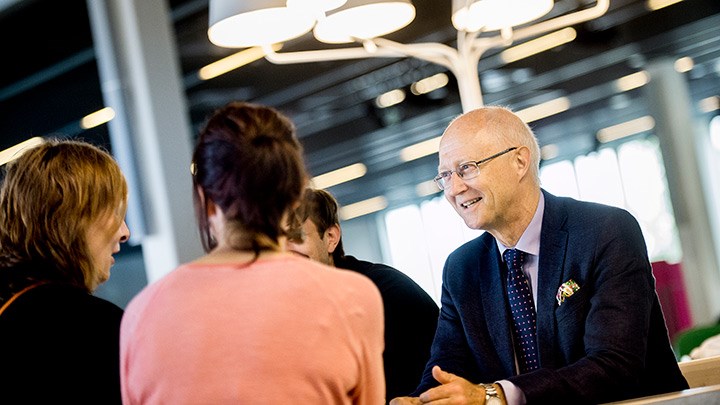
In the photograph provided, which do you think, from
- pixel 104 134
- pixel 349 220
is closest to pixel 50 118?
pixel 104 134

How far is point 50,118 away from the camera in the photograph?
36.9 ft

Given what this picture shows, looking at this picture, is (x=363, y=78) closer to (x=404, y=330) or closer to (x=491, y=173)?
(x=404, y=330)

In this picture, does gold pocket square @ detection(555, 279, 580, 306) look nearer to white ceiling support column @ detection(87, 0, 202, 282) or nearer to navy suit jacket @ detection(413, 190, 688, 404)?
navy suit jacket @ detection(413, 190, 688, 404)

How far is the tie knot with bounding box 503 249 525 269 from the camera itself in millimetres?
2876

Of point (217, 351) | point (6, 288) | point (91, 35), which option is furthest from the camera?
point (91, 35)

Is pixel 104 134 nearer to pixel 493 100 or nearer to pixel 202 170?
pixel 493 100

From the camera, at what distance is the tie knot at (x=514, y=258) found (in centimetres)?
288

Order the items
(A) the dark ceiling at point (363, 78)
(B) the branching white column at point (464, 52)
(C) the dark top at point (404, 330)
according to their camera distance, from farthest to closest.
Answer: (A) the dark ceiling at point (363, 78), (B) the branching white column at point (464, 52), (C) the dark top at point (404, 330)

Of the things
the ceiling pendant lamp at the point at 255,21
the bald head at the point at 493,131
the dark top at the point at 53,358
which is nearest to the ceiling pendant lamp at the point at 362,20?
the ceiling pendant lamp at the point at 255,21

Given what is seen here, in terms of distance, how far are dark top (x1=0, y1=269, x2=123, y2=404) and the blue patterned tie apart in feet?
3.94

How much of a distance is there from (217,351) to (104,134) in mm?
10696

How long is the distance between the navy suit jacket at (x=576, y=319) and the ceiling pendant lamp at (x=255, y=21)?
1297 millimetres

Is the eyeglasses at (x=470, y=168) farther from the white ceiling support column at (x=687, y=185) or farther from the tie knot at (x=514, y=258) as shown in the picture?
the white ceiling support column at (x=687, y=185)

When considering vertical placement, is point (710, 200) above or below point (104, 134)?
below
